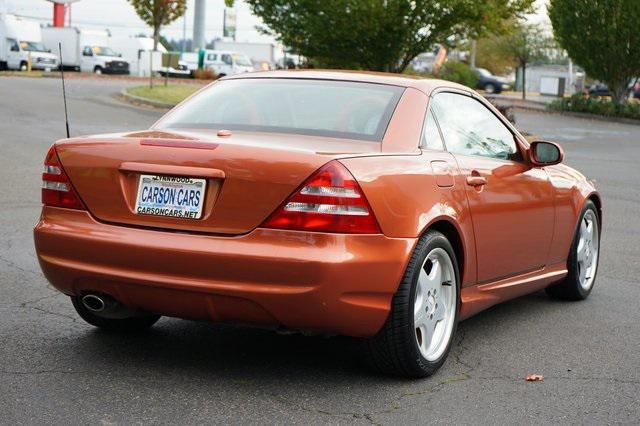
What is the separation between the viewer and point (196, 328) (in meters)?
6.17

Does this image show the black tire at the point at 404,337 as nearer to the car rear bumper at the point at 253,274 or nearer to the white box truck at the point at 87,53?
the car rear bumper at the point at 253,274

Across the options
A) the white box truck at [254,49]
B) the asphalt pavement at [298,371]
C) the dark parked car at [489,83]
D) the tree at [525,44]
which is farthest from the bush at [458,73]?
the asphalt pavement at [298,371]

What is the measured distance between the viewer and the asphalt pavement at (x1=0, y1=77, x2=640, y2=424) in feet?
15.2

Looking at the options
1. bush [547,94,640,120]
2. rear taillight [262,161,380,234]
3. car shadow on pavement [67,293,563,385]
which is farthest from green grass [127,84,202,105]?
rear taillight [262,161,380,234]

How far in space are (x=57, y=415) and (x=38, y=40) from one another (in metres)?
59.0

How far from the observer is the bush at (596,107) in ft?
131

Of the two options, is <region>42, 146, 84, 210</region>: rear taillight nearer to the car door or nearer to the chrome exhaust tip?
the chrome exhaust tip

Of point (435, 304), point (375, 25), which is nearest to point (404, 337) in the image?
point (435, 304)

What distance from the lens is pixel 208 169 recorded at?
15.8 ft

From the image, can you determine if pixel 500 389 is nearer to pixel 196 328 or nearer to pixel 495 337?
pixel 495 337

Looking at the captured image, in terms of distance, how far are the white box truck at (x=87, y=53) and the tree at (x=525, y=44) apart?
845 inches

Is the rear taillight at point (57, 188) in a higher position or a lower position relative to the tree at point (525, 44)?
lower

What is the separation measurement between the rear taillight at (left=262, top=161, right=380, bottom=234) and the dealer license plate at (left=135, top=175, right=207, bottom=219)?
12.9 inches

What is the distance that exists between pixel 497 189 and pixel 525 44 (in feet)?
188
